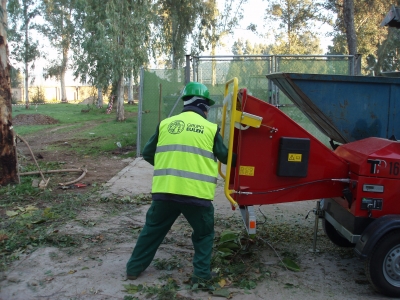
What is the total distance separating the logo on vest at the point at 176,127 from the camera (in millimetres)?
3965

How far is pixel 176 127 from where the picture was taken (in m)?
3.99

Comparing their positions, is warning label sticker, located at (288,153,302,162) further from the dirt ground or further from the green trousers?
the dirt ground

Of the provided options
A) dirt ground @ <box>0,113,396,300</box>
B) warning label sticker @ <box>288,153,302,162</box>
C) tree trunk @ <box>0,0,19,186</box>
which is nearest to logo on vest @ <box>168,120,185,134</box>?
warning label sticker @ <box>288,153,302,162</box>

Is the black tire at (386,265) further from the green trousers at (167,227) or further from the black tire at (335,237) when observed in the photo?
the green trousers at (167,227)

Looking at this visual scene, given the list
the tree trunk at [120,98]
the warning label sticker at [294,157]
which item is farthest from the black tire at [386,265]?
the tree trunk at [120,98]

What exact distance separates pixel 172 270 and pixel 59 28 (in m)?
46.5

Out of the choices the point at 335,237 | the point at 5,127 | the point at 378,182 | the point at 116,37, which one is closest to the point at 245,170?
the point at 378,182

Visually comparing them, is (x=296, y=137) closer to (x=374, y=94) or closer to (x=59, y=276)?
(x=374, y=94)

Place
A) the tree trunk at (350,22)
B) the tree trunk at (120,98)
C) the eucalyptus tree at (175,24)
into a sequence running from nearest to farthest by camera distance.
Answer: the tree trunk at (350,22) < the tree trunk at (120,98) < the eucalyptus tree at (175,24)

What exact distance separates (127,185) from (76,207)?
1653 mm

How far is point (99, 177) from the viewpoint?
9078 mm

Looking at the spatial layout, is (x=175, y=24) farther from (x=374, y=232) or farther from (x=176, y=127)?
(x=374, y=232)

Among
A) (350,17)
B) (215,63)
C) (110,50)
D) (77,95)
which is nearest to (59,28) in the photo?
(77,95)

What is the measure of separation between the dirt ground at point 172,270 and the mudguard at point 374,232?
0.47m
